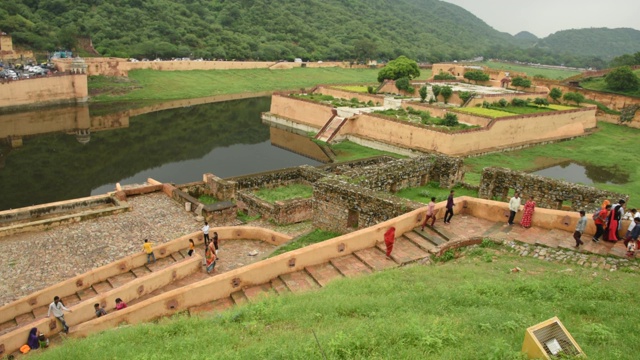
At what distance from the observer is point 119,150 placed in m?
32.3

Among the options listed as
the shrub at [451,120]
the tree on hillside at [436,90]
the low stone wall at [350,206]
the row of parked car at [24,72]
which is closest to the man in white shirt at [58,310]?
the low stone wall at [350,206]

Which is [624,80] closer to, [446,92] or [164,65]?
[446,92]

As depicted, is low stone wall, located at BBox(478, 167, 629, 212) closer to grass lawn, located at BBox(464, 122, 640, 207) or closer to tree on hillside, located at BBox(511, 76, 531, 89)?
grass lawn, located at BBox(464, 122, 640, 207)

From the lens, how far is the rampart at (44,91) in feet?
133

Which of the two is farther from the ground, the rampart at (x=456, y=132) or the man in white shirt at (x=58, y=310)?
the rampart at (x=456, y=132)

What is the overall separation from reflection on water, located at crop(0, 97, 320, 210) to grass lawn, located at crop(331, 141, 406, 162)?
2.12 meters

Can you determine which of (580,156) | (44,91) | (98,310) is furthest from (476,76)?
(98,310)

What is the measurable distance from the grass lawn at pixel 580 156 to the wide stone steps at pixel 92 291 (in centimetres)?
1604

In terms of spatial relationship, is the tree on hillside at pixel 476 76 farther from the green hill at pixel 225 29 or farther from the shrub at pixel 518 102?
the green hill at pixel 225 29

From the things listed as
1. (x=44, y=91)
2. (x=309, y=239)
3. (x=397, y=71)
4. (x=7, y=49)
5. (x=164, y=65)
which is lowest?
(x=309, y=239)

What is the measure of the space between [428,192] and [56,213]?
13.6 meters

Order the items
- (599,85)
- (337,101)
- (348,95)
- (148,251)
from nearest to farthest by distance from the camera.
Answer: (148,251)
(337,101)
(348,95)
(599,85)

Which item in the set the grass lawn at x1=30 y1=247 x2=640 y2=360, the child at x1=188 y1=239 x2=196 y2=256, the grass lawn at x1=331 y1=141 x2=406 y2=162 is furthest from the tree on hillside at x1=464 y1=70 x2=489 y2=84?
the grass lawn at x1=30 y1=247 x2=640 y2=360

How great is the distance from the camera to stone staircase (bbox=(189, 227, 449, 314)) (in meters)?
8.93
